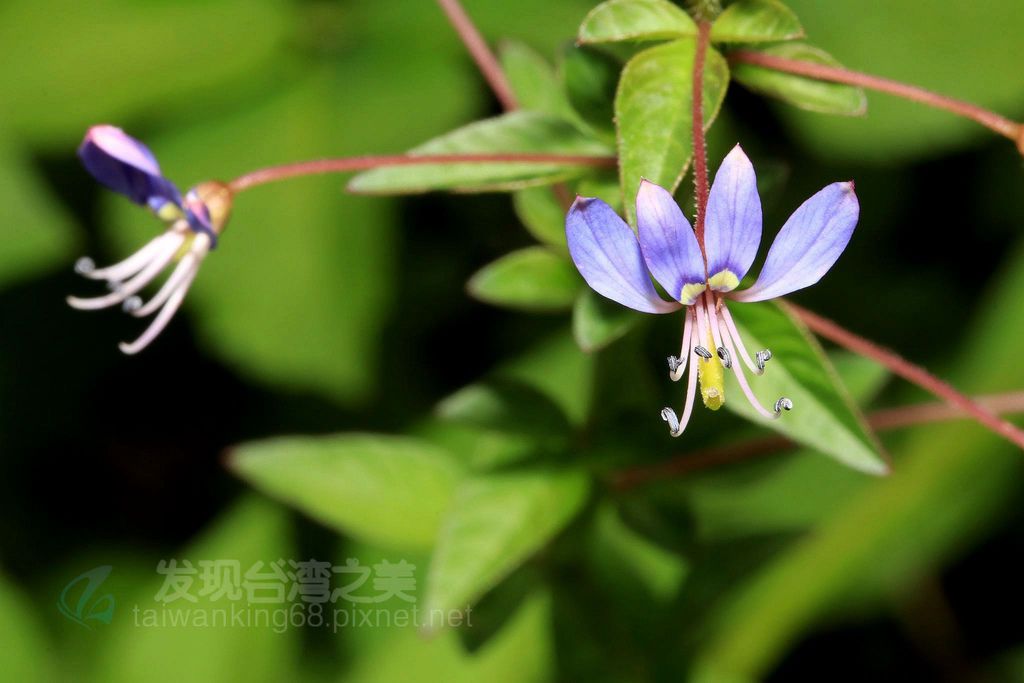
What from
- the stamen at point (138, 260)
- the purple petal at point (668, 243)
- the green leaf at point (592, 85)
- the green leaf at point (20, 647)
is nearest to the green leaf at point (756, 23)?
the green leaf at point (592, 85)

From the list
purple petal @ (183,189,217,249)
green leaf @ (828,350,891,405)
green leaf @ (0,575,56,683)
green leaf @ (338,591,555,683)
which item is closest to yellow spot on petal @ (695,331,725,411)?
green leaf @ (828,350,891,405)

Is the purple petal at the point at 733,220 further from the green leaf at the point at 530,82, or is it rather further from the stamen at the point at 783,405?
the green leaf at the point at 530,82

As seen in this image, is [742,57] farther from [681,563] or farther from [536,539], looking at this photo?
[681,563]

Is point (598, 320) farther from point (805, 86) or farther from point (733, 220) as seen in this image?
point (805, 86)

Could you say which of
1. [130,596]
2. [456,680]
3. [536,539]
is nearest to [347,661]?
[456,680]

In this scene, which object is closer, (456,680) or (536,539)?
(536,539)

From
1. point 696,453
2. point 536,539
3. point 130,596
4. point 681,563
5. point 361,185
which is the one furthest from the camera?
point 130,596
